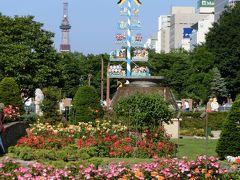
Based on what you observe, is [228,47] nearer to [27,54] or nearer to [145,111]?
[27,54]

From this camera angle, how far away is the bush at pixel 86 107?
99.5ft

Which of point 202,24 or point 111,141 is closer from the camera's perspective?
point 111,141

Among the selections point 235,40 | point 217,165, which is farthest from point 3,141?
point 235,40

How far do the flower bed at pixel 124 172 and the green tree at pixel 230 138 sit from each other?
689 cm

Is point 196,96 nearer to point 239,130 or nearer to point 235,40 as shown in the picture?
point 235,40

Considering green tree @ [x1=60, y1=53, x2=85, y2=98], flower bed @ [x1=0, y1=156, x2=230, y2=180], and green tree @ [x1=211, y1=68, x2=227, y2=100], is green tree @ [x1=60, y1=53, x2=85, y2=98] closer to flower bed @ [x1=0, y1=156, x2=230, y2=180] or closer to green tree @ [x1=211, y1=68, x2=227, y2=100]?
green tree @ [x1=211, y1=68, x2=227, y2=100]

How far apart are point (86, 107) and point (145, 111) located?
10421mm

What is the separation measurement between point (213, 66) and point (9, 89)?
146 ft

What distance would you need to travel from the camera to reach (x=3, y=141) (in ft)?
64.5

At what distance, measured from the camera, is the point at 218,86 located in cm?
6762

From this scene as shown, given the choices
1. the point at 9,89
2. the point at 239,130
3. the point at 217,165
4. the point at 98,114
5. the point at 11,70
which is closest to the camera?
the point at 217,165

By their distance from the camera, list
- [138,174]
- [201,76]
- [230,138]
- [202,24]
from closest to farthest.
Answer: [138,174] < [230,138] < [201,76] < [202,24]

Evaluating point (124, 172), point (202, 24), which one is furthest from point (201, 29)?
point (124, 172)

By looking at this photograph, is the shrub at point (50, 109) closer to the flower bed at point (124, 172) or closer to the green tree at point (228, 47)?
the flower bed at point (124, 172)
